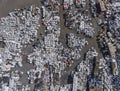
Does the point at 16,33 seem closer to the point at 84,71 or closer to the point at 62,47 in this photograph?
the point at 62,47

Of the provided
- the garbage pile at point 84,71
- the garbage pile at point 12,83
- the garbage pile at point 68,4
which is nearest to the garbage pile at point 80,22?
the garbage pile at point 68,4

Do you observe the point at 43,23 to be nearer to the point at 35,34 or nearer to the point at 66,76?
the point at 35,34

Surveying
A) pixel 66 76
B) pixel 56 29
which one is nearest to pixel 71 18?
pixel 56 29

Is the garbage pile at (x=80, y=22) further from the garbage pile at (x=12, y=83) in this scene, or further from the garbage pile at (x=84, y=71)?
the garbage pile at (x=12, y=83)

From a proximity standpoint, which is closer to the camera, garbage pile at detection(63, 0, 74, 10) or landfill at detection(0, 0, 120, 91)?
landfill at detection(0, 0, 120, 91)

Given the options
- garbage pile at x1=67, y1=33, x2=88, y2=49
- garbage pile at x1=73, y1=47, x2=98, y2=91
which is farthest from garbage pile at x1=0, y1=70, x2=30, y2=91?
garbage pile at x1=67, y1=33, x2=88, y2=49

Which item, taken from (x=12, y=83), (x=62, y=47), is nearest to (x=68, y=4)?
(x=62, y=47)

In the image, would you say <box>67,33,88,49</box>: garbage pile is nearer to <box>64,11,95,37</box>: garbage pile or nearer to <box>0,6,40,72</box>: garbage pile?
<box>64,11,95,37</box>: garbage pile
